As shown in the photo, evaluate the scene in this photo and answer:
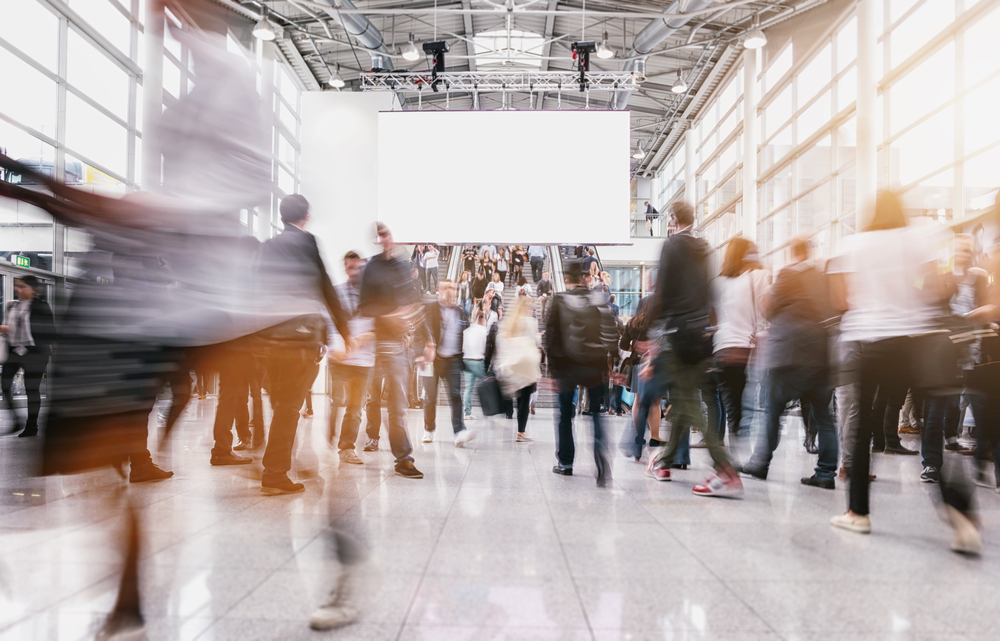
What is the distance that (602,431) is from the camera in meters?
4.12

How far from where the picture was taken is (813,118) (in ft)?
45.7

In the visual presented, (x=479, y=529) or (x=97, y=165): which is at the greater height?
(x=97, y=165)

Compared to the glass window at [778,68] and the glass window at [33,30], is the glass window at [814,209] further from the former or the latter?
the glass window at [33,30]

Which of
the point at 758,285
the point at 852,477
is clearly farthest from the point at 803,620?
the point at 758,285

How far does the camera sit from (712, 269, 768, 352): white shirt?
4.57 m

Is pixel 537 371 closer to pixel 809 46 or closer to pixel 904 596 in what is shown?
pixel 904 596

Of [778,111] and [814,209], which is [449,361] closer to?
[814,209]

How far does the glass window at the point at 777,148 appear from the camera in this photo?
15247mm

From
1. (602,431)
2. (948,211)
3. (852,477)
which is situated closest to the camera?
(852,477)

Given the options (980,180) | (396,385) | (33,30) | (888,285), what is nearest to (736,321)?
(888,285)

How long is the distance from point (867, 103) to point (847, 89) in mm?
1196

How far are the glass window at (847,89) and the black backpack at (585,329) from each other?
10.5m

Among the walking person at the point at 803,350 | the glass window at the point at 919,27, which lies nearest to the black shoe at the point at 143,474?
the walking person at the point at 803,350

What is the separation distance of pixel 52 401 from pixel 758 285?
175 inches
